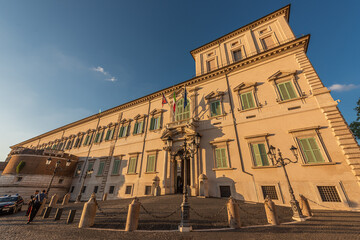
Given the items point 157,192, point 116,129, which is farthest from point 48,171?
point 157,192

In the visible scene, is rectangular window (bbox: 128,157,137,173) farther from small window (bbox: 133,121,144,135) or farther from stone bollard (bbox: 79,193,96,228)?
stone bollard (bbox: 79,193,96,228)

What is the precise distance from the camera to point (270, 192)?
10.3 metres

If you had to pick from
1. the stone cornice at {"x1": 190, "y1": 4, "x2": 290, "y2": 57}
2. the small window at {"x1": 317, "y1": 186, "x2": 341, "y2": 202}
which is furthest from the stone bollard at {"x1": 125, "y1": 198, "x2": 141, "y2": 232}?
the stone cornice at {"x1": 190, "y1": 4, "x2": 290, "y2": 57}

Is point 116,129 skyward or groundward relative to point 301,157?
skyward

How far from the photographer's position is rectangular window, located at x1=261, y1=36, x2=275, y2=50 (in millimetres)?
15500

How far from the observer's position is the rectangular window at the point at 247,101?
43.5 feet

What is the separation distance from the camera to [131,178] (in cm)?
1664

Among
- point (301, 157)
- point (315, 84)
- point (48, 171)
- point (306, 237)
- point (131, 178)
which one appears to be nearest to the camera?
point (306, 237)

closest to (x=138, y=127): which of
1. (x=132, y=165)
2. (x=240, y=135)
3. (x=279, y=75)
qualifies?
(x=132, y=165)

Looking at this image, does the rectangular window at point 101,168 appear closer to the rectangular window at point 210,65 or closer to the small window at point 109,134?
the small window at point 109,134

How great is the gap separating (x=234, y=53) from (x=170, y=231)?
1862 cm

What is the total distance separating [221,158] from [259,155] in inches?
118

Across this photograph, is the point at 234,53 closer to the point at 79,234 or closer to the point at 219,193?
the point at 219,193

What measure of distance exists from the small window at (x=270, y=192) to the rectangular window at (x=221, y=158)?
305cm
